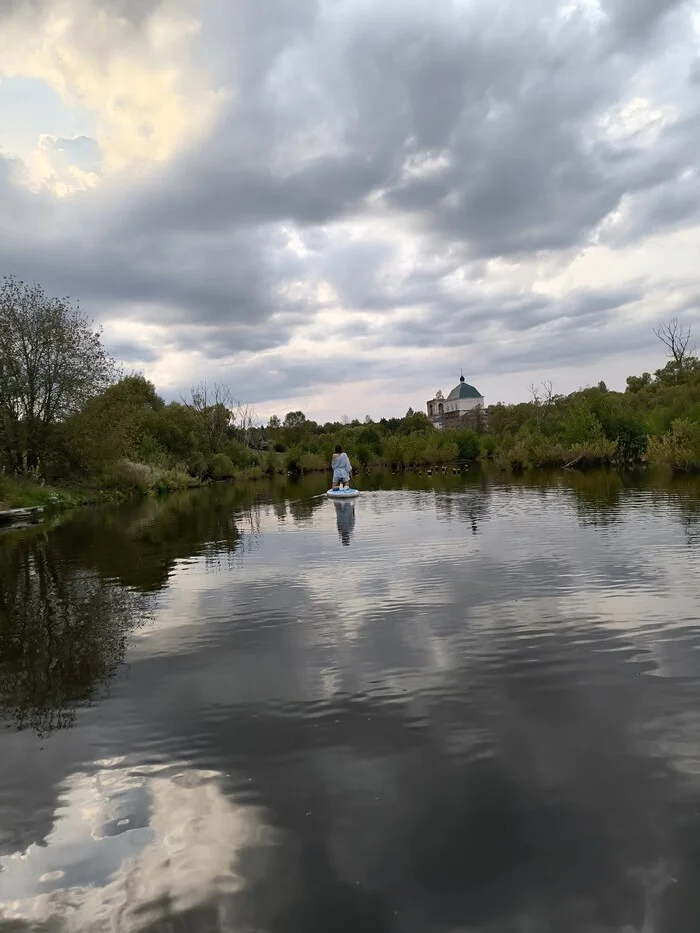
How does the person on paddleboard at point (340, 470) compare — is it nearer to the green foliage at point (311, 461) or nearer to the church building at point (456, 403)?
the green foliage at point (311, 461)

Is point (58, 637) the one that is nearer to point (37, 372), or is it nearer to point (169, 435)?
point (37, 372)

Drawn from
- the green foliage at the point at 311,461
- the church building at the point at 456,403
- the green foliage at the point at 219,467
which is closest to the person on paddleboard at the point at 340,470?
the green foliage at the point at 219,467

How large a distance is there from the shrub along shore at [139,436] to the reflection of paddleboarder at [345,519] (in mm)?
14163

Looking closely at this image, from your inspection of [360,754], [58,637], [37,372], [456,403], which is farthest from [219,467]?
[456,403]

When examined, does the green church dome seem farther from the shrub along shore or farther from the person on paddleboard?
the person on paddleboard

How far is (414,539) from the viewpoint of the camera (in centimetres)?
1510

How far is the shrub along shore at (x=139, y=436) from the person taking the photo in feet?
107

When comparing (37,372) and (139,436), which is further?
(139,436)

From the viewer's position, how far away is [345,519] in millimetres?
20578

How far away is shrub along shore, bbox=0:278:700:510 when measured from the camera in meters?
32.7

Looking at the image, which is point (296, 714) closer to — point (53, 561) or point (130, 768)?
point (130, 768)

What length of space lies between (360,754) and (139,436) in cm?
4510

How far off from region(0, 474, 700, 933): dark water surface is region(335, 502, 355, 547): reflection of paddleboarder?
546 centimetres

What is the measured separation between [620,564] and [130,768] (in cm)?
861
